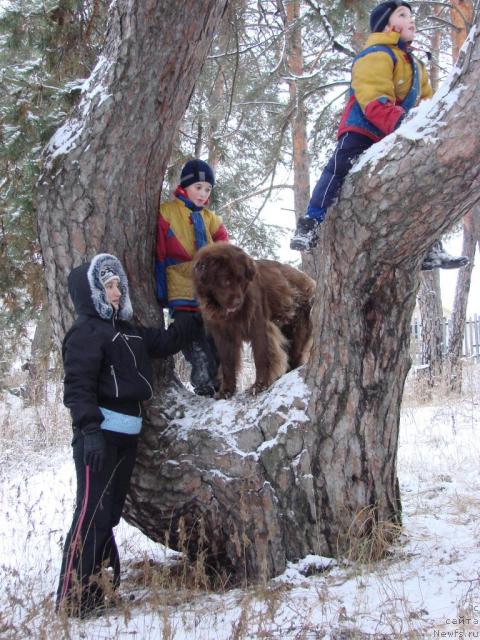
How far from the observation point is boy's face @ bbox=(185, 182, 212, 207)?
4609 millimetres

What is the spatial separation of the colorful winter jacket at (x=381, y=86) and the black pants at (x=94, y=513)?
2.41 meters

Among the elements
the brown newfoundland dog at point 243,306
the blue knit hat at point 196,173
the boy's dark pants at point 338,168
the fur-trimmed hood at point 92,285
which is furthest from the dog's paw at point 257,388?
the blue knit hat at point 196,173

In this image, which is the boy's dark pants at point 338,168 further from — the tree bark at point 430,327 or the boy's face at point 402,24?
the tree bark at point 430,327

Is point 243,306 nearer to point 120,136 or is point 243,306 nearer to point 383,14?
point 120,136

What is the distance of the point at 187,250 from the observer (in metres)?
4.57

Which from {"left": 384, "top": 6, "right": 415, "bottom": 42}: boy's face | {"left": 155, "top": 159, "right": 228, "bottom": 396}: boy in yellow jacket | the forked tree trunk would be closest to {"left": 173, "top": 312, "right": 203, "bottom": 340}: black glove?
{"left": 155, "top": 159, "right": 228, "bottom": 396}: boy in yellow jacket

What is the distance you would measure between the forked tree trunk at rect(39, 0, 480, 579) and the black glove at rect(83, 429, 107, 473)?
59cm

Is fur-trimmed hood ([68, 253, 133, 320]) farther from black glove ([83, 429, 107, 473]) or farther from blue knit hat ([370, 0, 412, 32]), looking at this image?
blue knit hat ([370, 0, 412, 32])

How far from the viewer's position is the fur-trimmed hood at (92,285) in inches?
145

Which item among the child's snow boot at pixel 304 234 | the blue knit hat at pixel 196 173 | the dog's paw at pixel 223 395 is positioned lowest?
the dog's paw at pixel 223 395

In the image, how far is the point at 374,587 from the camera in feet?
10.4

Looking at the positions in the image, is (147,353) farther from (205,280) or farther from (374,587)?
(374,587)

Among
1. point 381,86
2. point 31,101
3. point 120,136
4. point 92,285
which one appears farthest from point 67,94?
point 381,86

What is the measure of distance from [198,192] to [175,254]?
0.53 meters
